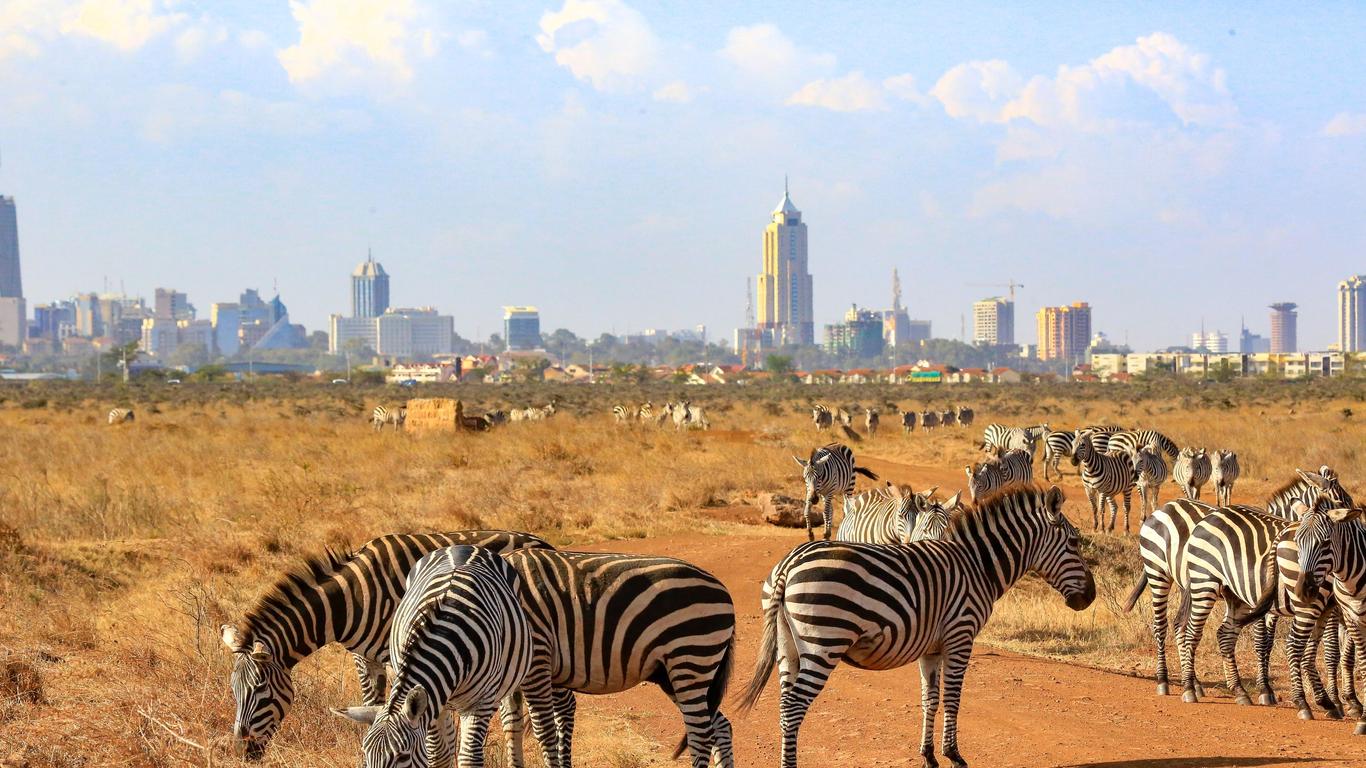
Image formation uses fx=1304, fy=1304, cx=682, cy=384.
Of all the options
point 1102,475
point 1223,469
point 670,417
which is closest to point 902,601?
point 1102,475

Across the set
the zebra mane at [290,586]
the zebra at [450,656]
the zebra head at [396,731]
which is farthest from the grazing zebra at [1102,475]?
the zebra head at [396,731]

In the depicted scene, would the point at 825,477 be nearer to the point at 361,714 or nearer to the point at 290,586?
the point at 290,586

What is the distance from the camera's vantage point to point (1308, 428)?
120 feet

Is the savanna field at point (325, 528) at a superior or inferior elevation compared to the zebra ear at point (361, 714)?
inferior

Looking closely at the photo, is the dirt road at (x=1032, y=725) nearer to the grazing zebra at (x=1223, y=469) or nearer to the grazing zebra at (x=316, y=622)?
the grazing zebra at (x=316, y=622)

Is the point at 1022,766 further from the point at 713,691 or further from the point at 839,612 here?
the point at 713,691

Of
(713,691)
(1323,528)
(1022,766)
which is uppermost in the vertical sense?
(1323,528)

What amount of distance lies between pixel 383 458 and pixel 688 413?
14.6m

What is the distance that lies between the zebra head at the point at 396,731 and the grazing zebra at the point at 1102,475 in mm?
18112

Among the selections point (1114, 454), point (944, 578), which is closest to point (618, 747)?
point (944, 578)

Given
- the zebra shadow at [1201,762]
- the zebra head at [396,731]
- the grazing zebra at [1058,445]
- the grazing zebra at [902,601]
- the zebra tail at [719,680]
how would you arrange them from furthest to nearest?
the grazing zebra at [1058,445]
the zebra shadow at [1201,762]
the grazing zebra at [902,601]
the zebra tail at [719,680]
the zebra head at [396,731]

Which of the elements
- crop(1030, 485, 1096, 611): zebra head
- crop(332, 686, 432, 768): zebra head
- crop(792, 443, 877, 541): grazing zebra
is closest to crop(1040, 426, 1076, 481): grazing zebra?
crop(792, 443, 877, 541): grazing zebra

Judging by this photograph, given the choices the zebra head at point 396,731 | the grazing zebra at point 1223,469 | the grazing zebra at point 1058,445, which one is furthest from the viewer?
the grazing zebra at point 1058,445

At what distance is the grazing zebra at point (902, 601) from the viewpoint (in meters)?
7.81
